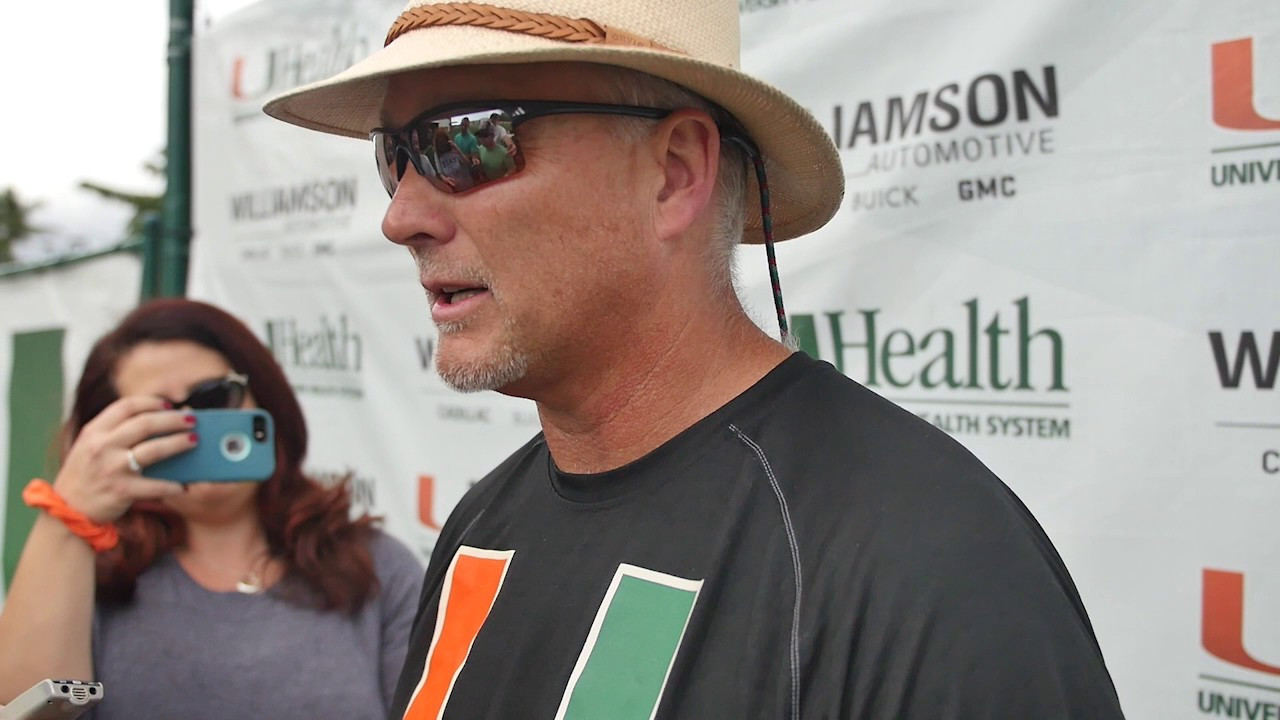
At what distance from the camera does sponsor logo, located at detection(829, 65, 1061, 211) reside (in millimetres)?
2076

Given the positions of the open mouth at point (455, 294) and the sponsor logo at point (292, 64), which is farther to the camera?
the sponsor logo at point (292, 64)

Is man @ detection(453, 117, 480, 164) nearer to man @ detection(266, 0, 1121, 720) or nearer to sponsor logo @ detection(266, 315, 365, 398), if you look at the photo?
man @ detection(266, 0, 1121, 720)

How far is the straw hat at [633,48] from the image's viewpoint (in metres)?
1.28

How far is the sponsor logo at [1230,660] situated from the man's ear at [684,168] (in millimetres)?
1116

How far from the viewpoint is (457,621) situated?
154 centimetres

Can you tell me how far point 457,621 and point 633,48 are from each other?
0.81 m

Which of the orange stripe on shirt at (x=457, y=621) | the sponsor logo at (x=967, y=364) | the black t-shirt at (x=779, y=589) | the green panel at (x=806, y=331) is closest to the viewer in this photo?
the black t-shirt at (x=779, y=589)

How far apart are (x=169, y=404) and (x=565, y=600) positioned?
136 cm

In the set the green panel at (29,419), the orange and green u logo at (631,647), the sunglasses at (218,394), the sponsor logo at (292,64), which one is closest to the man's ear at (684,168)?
the orange and green u logo at (631,647)

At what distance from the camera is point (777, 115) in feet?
4.68

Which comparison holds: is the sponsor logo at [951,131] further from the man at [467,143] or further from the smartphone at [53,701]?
the smartphone at [53,701]

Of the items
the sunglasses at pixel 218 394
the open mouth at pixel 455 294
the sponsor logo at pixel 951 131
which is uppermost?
the sponsor logo at pixel 951 131

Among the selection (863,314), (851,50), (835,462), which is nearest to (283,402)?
(863,314)

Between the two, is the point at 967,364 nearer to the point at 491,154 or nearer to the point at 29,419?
the point at 491,154
